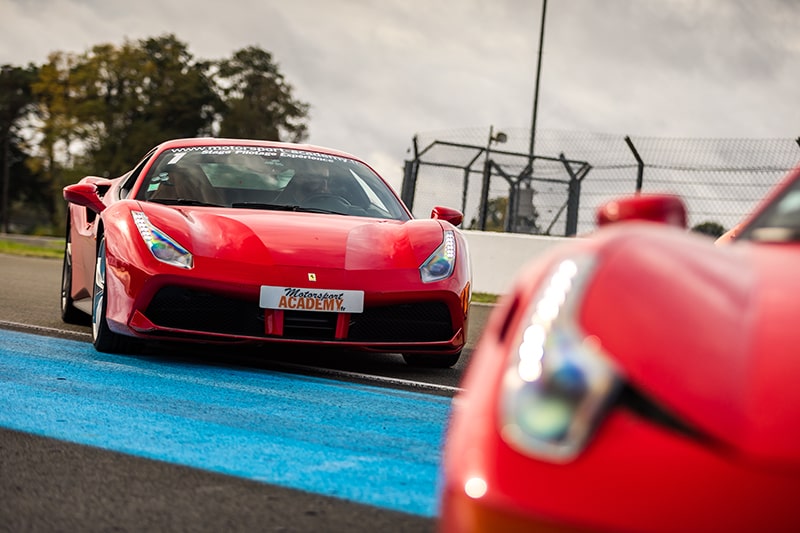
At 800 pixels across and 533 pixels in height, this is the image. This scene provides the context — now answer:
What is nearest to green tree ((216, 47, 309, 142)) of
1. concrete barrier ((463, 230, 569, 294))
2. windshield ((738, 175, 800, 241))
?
concrete barrier ((463, 230, 569, 294))

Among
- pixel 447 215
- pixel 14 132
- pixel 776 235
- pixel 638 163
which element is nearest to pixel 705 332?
pixel 776 235

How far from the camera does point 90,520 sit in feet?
9.78

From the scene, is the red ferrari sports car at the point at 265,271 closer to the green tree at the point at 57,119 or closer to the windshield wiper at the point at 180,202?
the windshield wiper at the point at 180,202

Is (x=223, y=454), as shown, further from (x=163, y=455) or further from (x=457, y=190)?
(x=457, y=190)

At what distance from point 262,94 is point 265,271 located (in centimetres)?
6718

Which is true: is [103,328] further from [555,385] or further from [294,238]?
[555,385]

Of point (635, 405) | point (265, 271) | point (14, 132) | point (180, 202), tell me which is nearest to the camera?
point (635, 405)

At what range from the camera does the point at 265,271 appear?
5.80 meters

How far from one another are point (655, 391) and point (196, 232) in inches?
173

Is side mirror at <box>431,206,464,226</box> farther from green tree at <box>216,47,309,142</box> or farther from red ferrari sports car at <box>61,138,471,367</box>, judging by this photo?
green tree at <box>216,47,309,142</box>

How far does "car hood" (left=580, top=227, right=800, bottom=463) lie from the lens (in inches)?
70.7

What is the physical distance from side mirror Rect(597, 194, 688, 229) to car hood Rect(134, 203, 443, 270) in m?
3.46

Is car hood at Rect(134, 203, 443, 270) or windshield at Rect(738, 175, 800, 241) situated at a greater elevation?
windshield at Rect(738, 175, 800, 241)

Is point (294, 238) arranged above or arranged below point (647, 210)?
below
